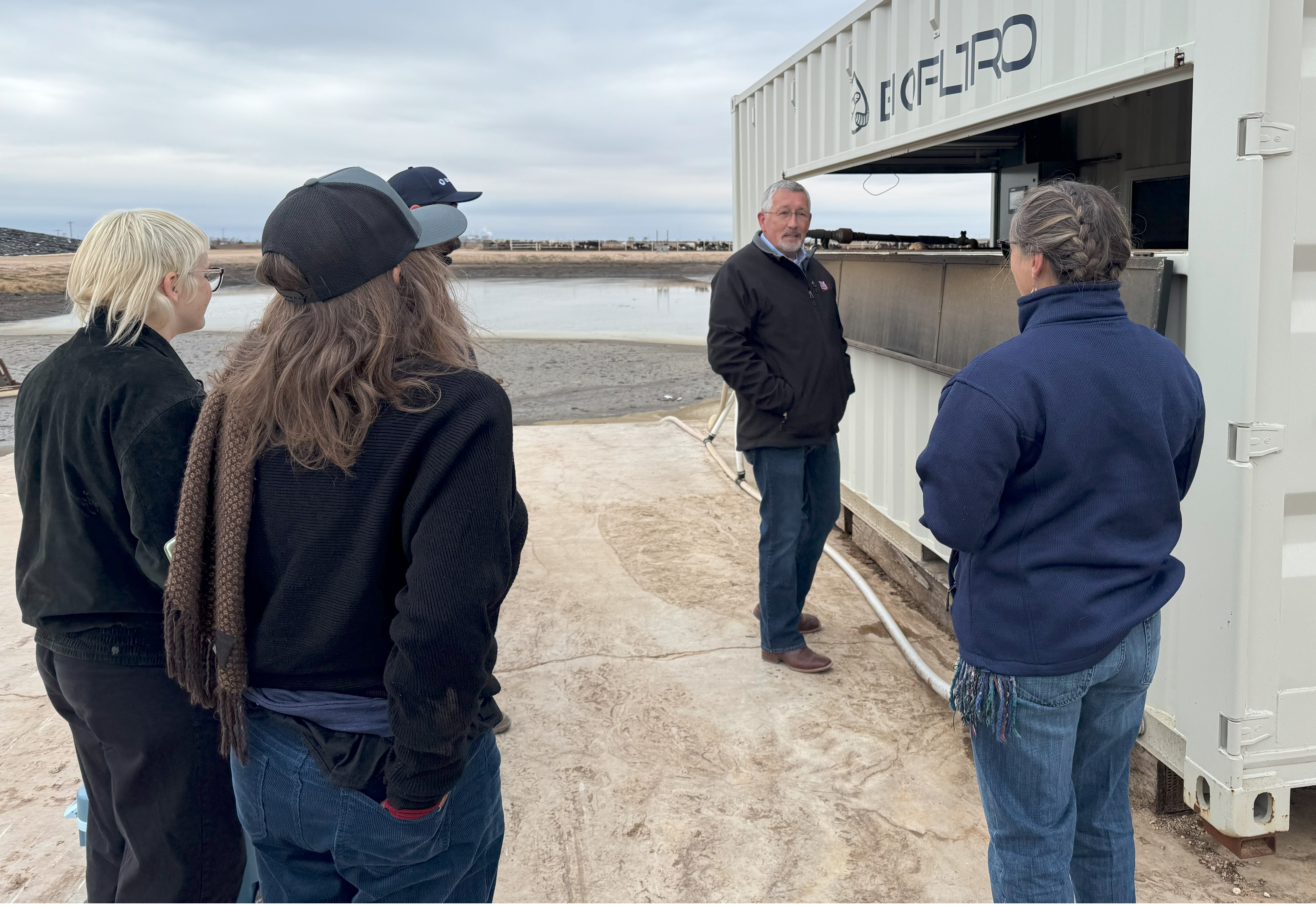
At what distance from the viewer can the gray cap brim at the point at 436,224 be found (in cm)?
157

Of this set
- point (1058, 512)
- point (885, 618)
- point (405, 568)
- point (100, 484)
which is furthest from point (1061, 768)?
point (885, 618)

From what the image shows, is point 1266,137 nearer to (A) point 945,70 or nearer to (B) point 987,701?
(B) point 987,701

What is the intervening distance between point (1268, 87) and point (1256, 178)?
0.22m

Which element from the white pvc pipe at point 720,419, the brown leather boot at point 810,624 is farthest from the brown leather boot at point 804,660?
the white pvc pipe at point 720,419

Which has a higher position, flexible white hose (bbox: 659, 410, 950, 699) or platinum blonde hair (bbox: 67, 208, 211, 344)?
platinum blonde hair (bbox: 67, 208, 211, 344)

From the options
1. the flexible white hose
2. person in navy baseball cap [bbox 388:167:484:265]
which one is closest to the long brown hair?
person in navy baseball cap [bbox 388:167:484:265]

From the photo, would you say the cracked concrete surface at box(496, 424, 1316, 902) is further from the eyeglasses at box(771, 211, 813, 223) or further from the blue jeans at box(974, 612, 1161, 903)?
the eyeglasses at box(771, 211, 813, 223)

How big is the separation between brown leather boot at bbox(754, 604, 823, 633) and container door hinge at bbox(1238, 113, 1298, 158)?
8.22 ft

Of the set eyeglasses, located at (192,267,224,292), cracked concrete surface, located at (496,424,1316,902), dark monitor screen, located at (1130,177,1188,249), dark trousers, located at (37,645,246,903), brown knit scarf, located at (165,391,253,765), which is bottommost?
cracked concrete surface, located at (496,424,1316,902)

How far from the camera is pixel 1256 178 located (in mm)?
2303

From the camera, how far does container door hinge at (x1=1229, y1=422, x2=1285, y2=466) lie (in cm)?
242

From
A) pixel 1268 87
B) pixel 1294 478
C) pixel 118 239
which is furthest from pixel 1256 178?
pixel 118 239

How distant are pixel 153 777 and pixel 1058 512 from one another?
1.80 metres

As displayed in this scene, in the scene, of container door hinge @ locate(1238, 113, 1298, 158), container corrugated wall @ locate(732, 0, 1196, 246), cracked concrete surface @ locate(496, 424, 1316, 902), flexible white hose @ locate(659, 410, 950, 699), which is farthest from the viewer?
flexible white hose @ locate(659, 410, 950, 699)
